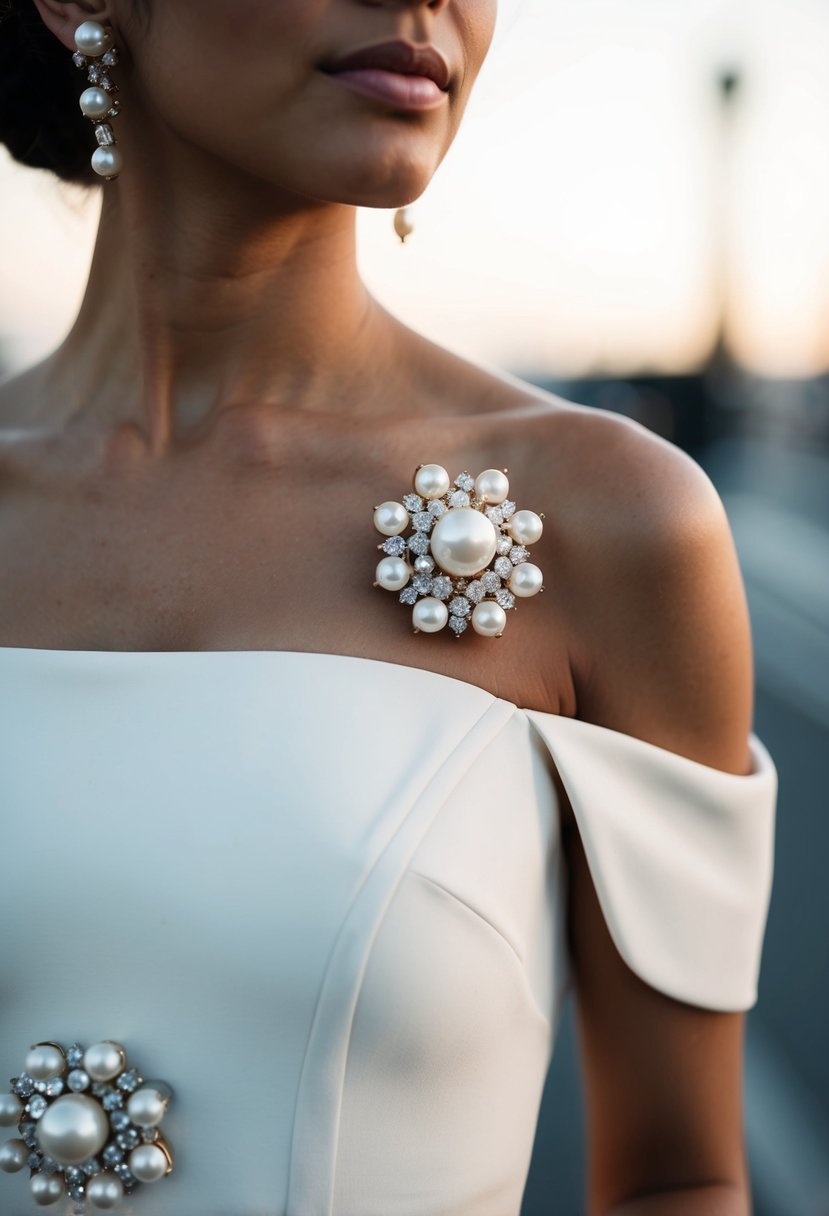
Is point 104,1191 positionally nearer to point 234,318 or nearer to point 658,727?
point 658,727

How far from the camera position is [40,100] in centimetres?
167

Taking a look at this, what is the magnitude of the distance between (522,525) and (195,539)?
13.9 inches

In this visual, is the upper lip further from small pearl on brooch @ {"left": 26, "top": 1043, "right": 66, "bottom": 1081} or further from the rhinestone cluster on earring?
small pearl on brooch @ {"left": 26, "top": 1043, "right": 66, "bottom": 1081}

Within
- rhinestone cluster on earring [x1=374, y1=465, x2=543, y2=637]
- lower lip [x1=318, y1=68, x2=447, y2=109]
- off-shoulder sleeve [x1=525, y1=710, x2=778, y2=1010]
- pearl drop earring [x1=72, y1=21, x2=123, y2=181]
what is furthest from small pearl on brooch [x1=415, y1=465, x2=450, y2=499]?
pearl drop earring [x1=72, y1=21, x2=123, y2=181]

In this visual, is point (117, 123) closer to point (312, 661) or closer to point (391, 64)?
point (391, 64)

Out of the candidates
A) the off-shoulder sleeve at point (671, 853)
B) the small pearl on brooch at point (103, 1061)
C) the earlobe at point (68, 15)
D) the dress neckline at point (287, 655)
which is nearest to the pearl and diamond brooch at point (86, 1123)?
the small pearl on brooch at point (103, 1061)

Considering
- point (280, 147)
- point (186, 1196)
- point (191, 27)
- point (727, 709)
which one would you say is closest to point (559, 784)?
point (727, 709)

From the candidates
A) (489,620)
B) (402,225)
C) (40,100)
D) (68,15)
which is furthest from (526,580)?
(40,100)

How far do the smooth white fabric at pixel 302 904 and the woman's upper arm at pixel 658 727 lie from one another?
2.0 inches

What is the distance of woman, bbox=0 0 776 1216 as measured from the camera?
120 cm

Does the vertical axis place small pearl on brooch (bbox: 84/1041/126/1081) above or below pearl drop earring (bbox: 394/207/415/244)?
below

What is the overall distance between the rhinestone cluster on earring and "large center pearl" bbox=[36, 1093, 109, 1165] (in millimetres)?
536

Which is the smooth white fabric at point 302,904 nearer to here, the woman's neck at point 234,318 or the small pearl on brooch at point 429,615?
the small pearl on brooch at point 429,615

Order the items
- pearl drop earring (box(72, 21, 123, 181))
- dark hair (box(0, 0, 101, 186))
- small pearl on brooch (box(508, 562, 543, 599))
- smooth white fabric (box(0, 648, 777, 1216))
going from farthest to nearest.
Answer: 1. dark hair (box(0, 0, 101, 186))
2. pearl drop earring (box(72, 21, 123, 181))
3. small pearl on brooch (box(508, 562, 543, 599))
4. smooth white fabric (box(0, 648, 777, 1216))
